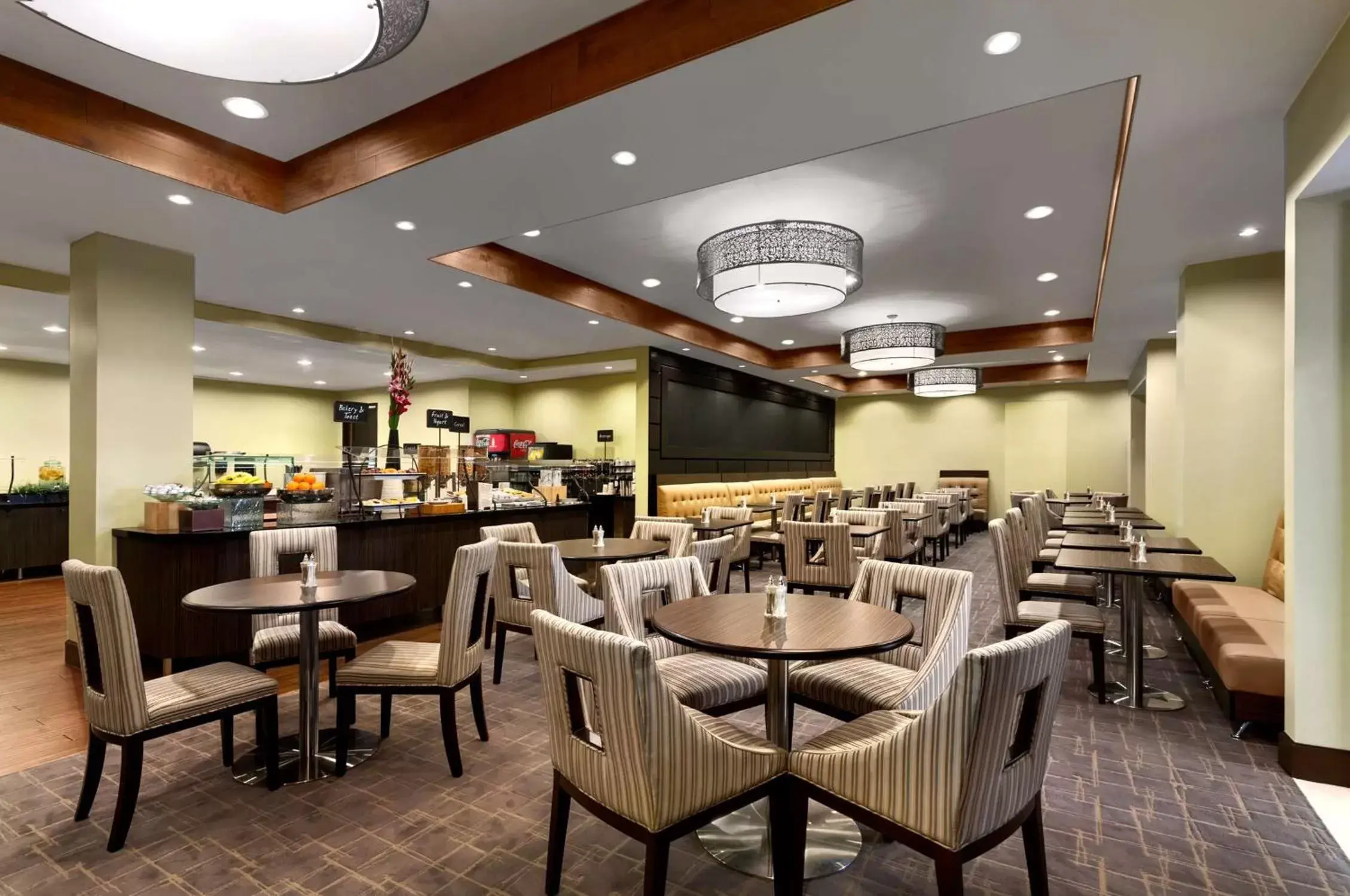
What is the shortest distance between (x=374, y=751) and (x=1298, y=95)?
4.90 metres

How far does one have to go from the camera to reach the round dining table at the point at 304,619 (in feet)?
8.89

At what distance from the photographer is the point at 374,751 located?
3.15 meters

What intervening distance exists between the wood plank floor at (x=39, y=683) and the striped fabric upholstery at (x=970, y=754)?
311 centimetres

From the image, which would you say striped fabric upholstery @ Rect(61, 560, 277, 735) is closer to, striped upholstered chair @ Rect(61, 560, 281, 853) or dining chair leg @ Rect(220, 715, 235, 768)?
striped upholstered chair @ Rect(61, 560, 281, 853)

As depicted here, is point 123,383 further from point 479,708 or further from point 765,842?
→ point 765,842

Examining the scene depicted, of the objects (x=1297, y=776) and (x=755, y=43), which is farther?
(x=1297, y=776)

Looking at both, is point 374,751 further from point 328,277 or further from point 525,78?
point 328,277

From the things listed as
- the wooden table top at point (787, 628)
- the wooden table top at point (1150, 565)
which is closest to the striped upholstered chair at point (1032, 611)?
the wooden table top at point (1150, 565)

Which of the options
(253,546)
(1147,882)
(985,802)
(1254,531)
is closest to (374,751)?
Answer: (253,546)

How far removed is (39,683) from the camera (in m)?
4.18

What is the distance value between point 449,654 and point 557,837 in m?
1.07

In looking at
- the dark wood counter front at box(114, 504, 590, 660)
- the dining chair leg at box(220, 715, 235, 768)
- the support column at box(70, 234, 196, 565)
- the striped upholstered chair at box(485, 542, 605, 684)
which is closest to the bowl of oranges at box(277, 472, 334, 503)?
the dark wood counter front at box(114, 504, 590, 660)

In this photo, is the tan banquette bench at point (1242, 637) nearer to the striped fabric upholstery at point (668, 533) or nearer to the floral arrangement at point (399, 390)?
the striped fabric upholstery at point (668, 533)

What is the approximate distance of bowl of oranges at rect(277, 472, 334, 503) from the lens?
4883 millimetres
